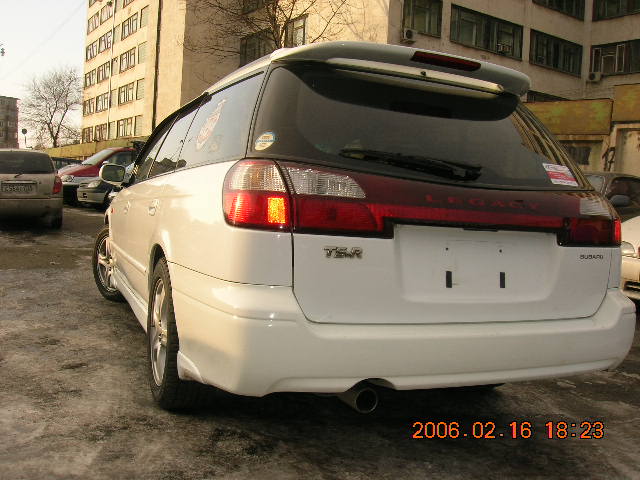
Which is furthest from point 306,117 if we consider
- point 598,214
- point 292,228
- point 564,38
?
point 564,38

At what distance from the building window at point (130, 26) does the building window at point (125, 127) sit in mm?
7817

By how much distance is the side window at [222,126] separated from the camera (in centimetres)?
261

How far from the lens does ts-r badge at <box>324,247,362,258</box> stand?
7.45ft

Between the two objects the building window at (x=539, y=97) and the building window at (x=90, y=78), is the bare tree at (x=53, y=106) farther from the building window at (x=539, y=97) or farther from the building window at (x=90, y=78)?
the building window at (x=539, y=97)

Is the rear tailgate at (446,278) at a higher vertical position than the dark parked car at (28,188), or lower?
lower

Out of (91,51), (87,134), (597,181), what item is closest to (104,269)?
(597,181)

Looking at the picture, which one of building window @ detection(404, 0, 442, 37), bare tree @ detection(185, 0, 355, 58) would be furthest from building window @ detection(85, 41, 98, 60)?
building window @ detection(404, 0, 442, 37)

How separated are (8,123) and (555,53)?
12354 cm

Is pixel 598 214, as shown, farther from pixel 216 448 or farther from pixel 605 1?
pixel 605 1

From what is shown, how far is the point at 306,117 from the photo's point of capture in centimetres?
243

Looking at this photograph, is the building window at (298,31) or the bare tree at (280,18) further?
the building window at (298,31)

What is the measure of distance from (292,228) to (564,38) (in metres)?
34.7

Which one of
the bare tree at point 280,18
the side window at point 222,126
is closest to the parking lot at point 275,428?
the side window at point 222,126

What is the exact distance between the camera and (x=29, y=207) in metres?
11.3
